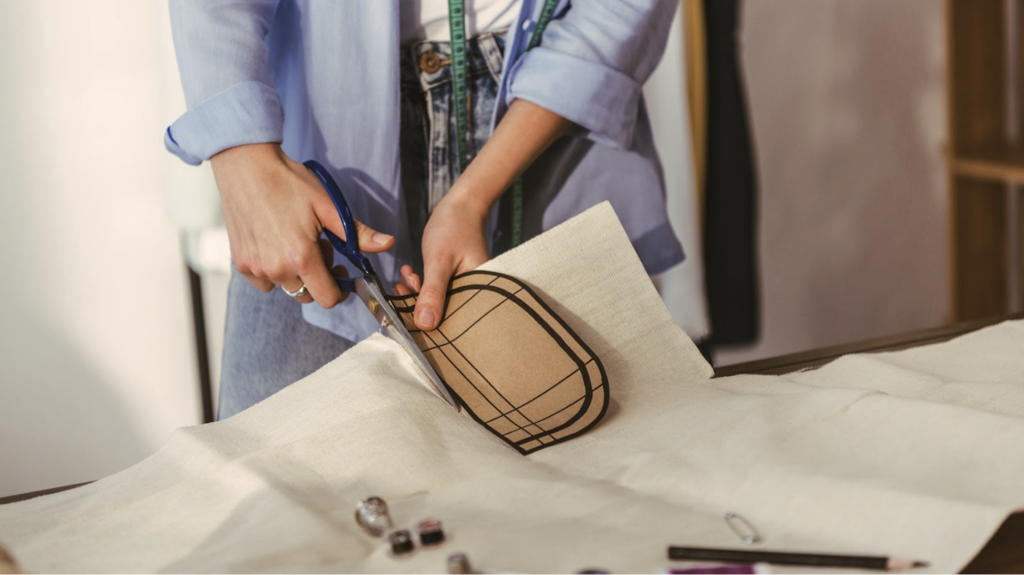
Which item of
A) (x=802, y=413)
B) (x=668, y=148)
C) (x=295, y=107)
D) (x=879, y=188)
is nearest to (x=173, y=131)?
(x=295, y=107)

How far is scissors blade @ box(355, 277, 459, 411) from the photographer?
1.69 feet

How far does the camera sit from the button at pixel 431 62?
2.24 feet

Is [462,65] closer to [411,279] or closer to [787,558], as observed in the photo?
[411,279]

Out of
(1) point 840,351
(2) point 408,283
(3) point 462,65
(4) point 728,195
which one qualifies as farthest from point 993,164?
(2) point 408,283

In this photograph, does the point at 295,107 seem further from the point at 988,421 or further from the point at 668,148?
the point at 668,148

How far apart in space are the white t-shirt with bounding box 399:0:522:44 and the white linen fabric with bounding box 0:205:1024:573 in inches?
8.5

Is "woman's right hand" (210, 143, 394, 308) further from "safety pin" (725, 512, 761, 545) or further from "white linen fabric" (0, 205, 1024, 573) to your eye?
"safety pin" (725, 512, 761, 545)

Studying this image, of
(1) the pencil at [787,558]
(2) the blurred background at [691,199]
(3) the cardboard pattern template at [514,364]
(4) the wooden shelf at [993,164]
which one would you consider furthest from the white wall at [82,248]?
(4) the wooden shelf at [993,164]

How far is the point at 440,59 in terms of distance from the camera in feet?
2.24

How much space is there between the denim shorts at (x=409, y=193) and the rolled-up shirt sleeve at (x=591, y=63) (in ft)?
0.13

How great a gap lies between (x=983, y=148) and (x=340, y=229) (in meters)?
1.49

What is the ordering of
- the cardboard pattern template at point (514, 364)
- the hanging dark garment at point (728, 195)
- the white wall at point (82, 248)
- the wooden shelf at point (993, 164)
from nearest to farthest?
the cardboard pattern template at point (514, 364) < the white wall at point (82, 248) < the hanging dark garment at point (728, 195) < the wooden shelf at point (993, 164)

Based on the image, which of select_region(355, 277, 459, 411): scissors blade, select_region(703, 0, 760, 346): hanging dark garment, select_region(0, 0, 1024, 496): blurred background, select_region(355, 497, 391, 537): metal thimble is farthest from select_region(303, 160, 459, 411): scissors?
select_region(703, 0, 760, 346): hanging dark garment

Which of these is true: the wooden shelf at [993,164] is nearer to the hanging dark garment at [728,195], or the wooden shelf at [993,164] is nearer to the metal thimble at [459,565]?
the hanging dark garment at [728,195]
